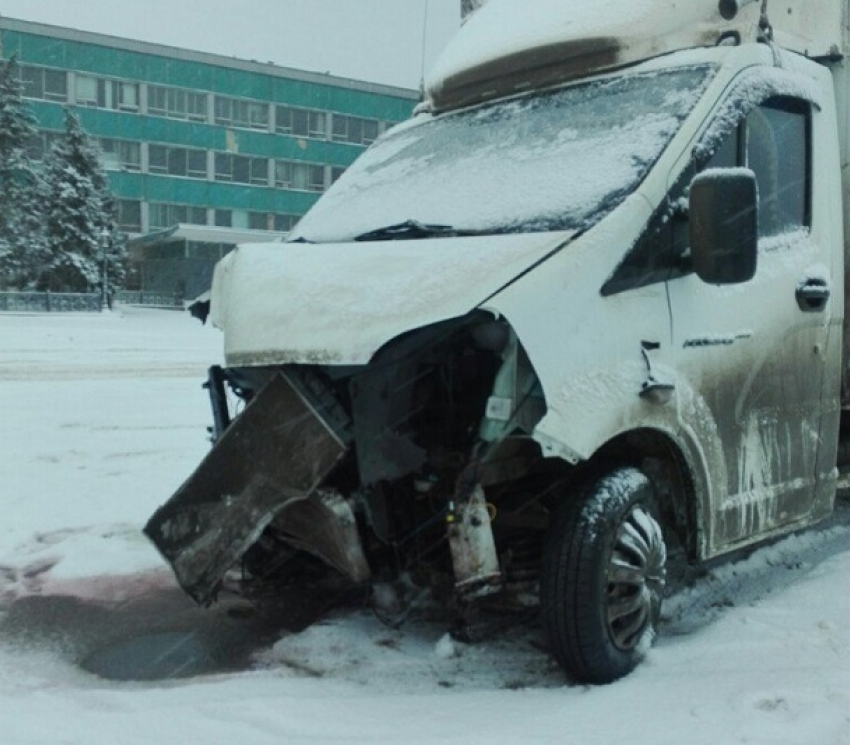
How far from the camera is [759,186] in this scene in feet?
13.4

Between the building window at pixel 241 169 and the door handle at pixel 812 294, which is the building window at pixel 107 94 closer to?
the building window at pixel 241 169

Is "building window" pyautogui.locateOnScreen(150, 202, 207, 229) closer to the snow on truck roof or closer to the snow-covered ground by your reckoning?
the snow-covered ground

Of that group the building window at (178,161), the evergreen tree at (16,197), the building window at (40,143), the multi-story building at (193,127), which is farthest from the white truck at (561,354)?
the building window at (178,161)

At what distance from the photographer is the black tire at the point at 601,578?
3207 millimetres

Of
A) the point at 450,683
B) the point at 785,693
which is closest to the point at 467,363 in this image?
the point at 450,683

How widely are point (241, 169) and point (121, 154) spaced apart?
21.8 feet

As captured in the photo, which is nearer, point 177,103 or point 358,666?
point 358,666

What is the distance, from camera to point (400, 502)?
11.7 ft

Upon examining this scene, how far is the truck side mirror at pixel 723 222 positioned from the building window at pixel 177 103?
53.7 m

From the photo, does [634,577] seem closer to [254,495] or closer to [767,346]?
[767,346]

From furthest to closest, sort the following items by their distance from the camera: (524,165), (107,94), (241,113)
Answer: (241,113)
(107,94)
(524,165)

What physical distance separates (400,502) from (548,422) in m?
0.80

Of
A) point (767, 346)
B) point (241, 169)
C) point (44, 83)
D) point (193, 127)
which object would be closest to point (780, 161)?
point (767, 346)

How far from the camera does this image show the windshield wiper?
3.73 metres
